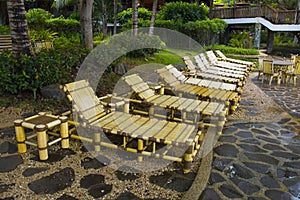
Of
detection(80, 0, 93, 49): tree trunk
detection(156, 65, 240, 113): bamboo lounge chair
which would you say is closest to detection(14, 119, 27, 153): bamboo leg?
detection(156, 65, 240, 113): bamboo lounge chair

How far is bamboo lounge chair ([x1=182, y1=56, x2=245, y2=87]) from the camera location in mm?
7569

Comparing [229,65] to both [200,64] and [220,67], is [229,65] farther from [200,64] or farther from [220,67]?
[200,64]

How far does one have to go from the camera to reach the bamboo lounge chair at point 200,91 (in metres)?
5.78

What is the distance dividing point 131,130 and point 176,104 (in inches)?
60.0

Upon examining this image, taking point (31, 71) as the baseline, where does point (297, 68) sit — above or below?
below

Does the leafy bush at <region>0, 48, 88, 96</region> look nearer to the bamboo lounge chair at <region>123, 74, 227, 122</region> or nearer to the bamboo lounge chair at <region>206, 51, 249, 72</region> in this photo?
the bamboo lounge chair at <region>123, 74, 227, 122</region>

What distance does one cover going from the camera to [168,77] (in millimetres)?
6531

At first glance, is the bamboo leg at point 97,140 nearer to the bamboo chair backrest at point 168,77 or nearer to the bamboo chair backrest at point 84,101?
the bamboo chair backrest at point 84,101

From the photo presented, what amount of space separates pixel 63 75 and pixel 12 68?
1.12 metres

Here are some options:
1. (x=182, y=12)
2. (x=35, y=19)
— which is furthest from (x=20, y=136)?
(x=182, y=12)

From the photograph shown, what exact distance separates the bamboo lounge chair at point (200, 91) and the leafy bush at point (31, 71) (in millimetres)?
2424

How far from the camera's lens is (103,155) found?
13.1 feet

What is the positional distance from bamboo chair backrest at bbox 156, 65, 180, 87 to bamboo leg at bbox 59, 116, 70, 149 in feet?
9.71

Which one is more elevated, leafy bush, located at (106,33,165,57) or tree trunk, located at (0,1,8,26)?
tree trunk, located at (0,1,8,26)
